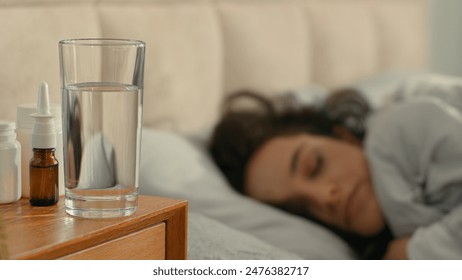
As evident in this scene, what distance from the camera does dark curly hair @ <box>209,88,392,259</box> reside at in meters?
1.31

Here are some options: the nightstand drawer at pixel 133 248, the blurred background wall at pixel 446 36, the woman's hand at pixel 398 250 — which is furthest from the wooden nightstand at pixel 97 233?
the blurred background wall at pixel 446 36

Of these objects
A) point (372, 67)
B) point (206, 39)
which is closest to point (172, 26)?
point (206, 39)

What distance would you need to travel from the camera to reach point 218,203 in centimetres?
111

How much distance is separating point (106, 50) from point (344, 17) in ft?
4.42

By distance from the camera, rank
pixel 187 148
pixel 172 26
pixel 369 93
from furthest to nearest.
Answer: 1. pixel 369 93
2. pixel 172 26
3. pixel 187 148

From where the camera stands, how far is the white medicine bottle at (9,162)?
676 mm

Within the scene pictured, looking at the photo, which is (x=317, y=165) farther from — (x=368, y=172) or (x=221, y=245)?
(x=221, y=245)

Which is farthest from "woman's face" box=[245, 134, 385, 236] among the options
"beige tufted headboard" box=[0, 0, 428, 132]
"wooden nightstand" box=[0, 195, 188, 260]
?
"wooden nightstand" box=[0, 195, 188, 260]

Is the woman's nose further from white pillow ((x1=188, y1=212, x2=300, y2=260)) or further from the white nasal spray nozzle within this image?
the white nasal spray nozzle

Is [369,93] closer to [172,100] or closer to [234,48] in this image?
[234,48]

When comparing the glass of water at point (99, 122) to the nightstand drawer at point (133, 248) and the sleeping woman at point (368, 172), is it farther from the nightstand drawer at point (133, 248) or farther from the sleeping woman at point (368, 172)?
the sleeping woman at point (368, 172)

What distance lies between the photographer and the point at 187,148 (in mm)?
1224

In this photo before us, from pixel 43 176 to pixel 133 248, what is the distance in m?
0.12
